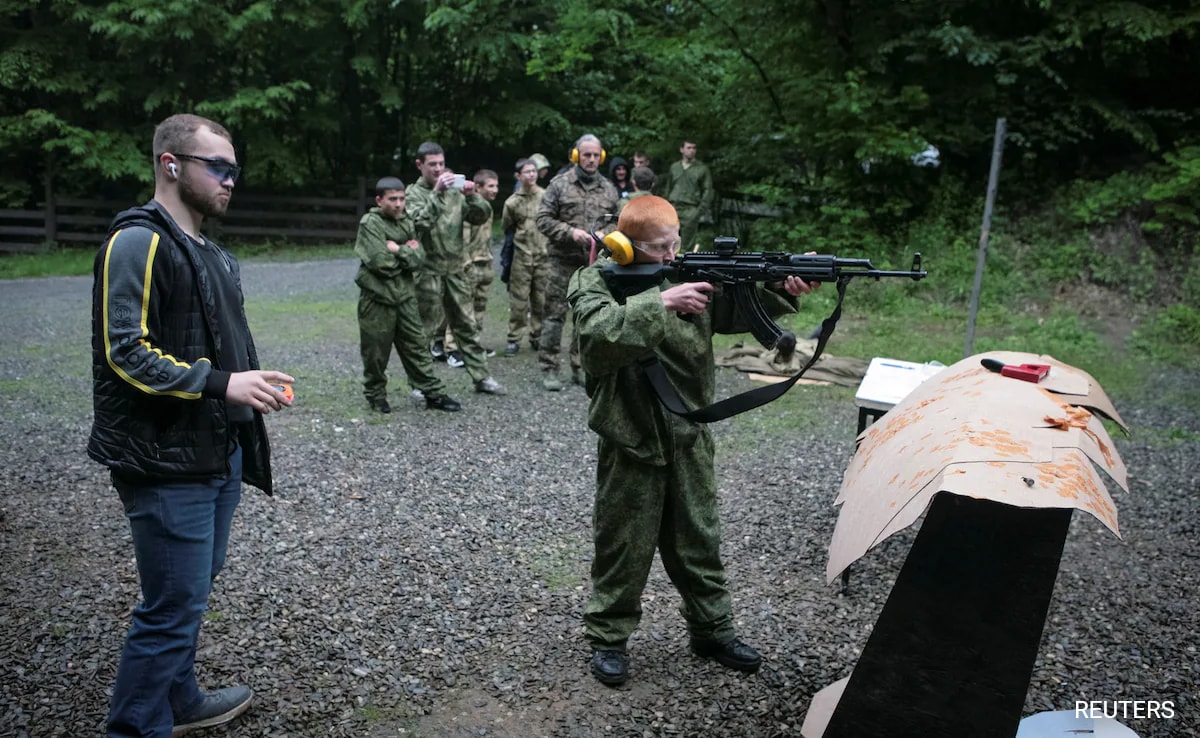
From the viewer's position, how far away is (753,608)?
13.5 feet

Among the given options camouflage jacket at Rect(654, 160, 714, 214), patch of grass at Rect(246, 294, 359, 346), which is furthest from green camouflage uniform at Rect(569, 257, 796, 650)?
camouflage jacket at Rect(654, 160, 714, 214)

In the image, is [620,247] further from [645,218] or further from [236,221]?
[236,221]

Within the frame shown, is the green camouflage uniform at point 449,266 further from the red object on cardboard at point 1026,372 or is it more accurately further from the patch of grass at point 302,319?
the red object on cardboard at point 1026,372

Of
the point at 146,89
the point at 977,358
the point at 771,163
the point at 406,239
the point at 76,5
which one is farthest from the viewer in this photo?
the point at 146,89

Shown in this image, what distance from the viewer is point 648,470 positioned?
329 cm

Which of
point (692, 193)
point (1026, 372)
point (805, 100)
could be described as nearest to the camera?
point (1026, 372)

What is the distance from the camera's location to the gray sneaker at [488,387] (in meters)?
8.02

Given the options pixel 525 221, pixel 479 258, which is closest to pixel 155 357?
pixel 479 258

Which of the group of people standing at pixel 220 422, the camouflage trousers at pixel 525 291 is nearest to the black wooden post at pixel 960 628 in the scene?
the group of people standing at pixel 220 422

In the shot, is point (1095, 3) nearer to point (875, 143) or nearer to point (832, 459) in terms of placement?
point (875, 143)

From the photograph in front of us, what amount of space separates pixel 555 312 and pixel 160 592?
6059mm

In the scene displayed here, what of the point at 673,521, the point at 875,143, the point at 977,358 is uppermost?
the point at 875,143

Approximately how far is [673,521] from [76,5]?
1931cm

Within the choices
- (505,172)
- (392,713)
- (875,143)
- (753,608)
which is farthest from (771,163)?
(392,713)
